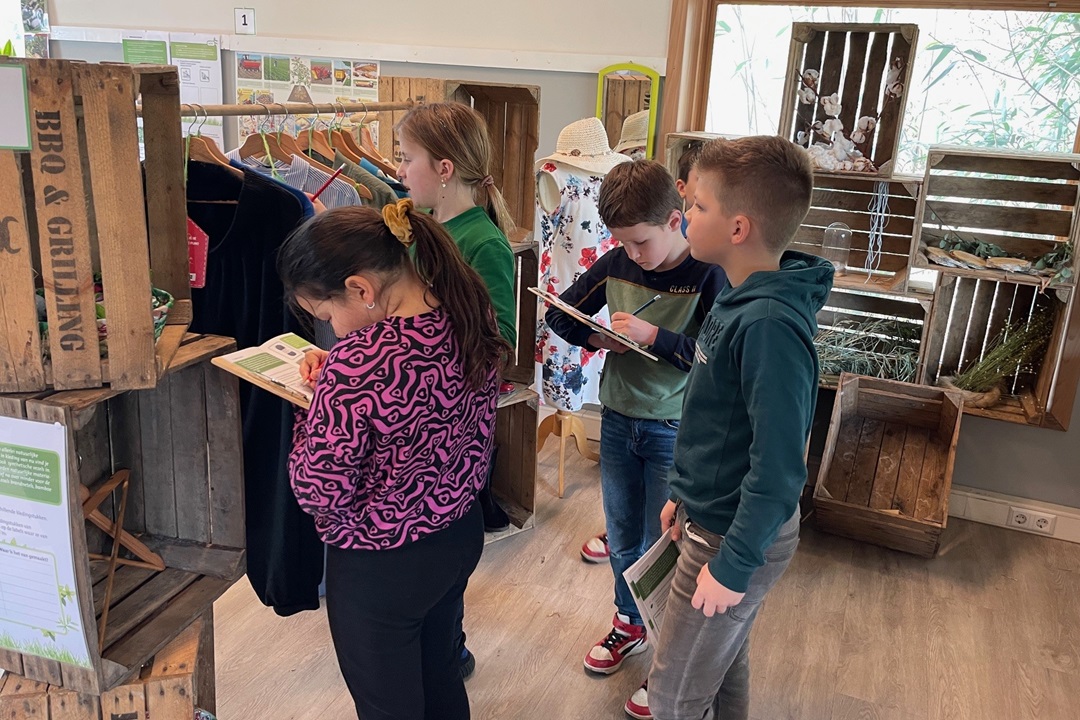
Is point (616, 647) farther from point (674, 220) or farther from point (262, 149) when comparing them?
point (262, 149)

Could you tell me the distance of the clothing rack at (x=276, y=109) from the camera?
1.98 meters

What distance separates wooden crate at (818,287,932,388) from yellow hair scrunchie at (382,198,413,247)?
6.96ft

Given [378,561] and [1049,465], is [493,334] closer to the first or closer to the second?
[378,561]

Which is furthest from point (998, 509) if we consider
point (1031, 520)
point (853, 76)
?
point (853, 76)

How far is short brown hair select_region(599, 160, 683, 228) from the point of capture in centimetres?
182

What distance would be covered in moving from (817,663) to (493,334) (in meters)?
1.48

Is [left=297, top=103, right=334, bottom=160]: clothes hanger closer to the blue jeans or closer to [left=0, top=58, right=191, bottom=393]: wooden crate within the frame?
the blue jeans

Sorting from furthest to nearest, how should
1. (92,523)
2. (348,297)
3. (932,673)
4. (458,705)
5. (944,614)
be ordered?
(944,614), (932,673), (458,705), (92,523), (348,297)

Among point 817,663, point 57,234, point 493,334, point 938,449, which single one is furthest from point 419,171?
point 938,449

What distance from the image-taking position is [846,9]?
305 centimetres

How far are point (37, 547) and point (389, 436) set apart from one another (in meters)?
0.52

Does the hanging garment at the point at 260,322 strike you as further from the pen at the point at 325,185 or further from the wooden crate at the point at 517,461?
the wooden crate at the point at 517,461

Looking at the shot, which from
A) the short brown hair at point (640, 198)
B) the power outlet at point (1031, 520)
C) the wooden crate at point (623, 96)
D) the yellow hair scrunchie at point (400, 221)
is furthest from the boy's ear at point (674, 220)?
the power outlet at point (1031, 520)

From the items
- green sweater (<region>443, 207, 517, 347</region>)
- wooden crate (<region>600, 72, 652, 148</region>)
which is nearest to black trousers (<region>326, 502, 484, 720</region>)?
green sweater (<region>443, 207, 517, 347</region>)
